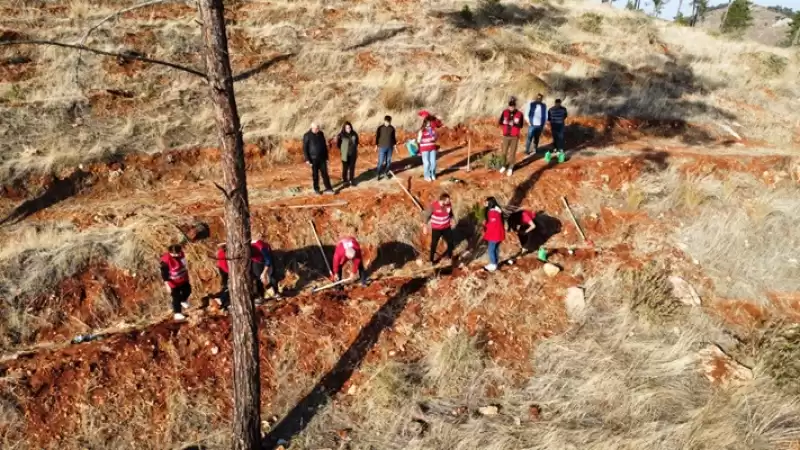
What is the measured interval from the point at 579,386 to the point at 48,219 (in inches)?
399

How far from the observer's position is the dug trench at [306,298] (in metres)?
7.65

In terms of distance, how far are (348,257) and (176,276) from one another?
2.77 m

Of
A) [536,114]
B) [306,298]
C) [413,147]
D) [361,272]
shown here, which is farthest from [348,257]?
[536,114]

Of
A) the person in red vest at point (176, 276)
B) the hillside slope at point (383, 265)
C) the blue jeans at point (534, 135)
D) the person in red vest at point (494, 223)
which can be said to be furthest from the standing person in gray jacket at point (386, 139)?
the person in red vest at point (176, 276)

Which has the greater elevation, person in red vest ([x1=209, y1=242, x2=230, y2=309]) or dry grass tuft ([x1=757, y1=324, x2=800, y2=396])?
person in red vest ([x1=209, y1=242, x2=230, y2=309])

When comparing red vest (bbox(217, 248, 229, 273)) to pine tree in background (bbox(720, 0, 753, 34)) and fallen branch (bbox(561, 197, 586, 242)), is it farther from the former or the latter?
pine tree in background (bbox(720, 0, 753, 34))

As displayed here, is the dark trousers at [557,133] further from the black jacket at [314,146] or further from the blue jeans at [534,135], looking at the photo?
the black jacket at [314,146]

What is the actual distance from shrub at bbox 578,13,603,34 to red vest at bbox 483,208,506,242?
2049 cm

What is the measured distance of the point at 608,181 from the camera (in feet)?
44.5

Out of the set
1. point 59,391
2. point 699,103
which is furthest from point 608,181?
point 59,391

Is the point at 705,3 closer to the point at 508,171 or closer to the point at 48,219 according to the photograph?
the point at 508,171

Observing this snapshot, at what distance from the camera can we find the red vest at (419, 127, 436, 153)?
11609 mm

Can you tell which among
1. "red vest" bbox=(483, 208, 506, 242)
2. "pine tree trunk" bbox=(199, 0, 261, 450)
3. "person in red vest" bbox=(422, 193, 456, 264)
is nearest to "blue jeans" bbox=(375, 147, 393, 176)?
"person in red vest" bbox=(422, 193, 456, 264)

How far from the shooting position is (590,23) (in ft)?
88.1
